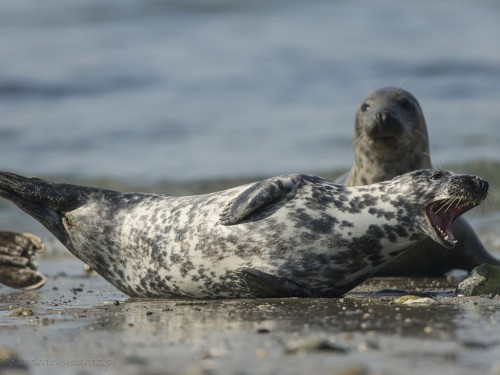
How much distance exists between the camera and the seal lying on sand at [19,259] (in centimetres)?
725

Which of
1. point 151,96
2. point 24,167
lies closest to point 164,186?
point 24,167

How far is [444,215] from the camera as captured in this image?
6.35 meters

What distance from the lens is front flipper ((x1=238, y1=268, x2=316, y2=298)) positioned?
6.02 metres

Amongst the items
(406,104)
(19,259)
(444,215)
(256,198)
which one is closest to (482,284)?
(444,215)

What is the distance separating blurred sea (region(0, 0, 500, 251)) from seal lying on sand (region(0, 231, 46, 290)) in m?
3.74

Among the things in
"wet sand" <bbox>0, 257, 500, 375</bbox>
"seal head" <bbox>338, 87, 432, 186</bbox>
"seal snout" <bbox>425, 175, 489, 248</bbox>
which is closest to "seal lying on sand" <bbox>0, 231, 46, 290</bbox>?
"wet sand" <bbox>0, 257, 500, 375</bbox>

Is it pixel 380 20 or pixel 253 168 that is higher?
pixel 380 20

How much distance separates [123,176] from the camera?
1330 cm

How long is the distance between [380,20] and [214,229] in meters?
17.9

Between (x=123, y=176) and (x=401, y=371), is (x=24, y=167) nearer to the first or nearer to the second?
(x=123, y=176)

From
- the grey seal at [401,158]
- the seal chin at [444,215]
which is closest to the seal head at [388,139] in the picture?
the grey seal at [401,158]

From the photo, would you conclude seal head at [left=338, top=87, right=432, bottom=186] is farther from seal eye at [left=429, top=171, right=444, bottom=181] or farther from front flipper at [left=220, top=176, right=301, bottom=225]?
front flipper at [left=220, top=176, right=301, bottom=225]

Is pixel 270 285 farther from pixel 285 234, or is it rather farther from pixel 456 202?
pixel 456 202

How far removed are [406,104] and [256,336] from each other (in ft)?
14.5
